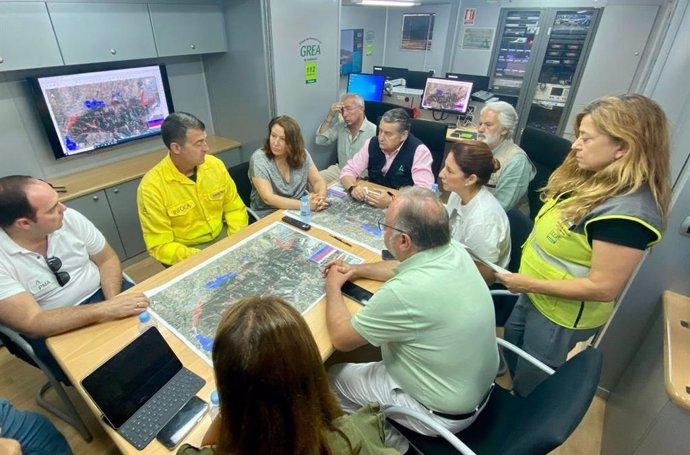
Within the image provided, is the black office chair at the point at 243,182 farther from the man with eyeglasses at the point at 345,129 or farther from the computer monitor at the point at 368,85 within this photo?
the computer monitor at the point at 368,85

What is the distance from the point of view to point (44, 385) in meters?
1.95

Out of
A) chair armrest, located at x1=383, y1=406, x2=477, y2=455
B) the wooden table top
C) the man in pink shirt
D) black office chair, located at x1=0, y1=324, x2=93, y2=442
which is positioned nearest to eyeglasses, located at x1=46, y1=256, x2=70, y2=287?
black office chair, located at x1=0, y1=324, x2=93, y2=442

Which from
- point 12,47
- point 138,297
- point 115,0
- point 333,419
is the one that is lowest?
point 138,297

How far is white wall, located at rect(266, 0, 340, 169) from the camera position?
2889 millimetres

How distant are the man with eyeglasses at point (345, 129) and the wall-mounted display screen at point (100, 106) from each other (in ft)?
4.75

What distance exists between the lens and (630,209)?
3.74ft

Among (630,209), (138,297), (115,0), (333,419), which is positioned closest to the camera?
(333,419)

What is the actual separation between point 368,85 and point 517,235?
9.34 feet

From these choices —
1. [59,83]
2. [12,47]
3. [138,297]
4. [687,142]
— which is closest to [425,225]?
[138,297]

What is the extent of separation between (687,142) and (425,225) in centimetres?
142

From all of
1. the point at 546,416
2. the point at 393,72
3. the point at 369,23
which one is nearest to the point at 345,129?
the point at 393,72

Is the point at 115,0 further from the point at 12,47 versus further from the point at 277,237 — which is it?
the point at 277,237

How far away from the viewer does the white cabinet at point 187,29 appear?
2748 millimetres

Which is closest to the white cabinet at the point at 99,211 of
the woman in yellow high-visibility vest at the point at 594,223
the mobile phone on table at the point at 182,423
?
the mobile phone on table at the point at 182,423
